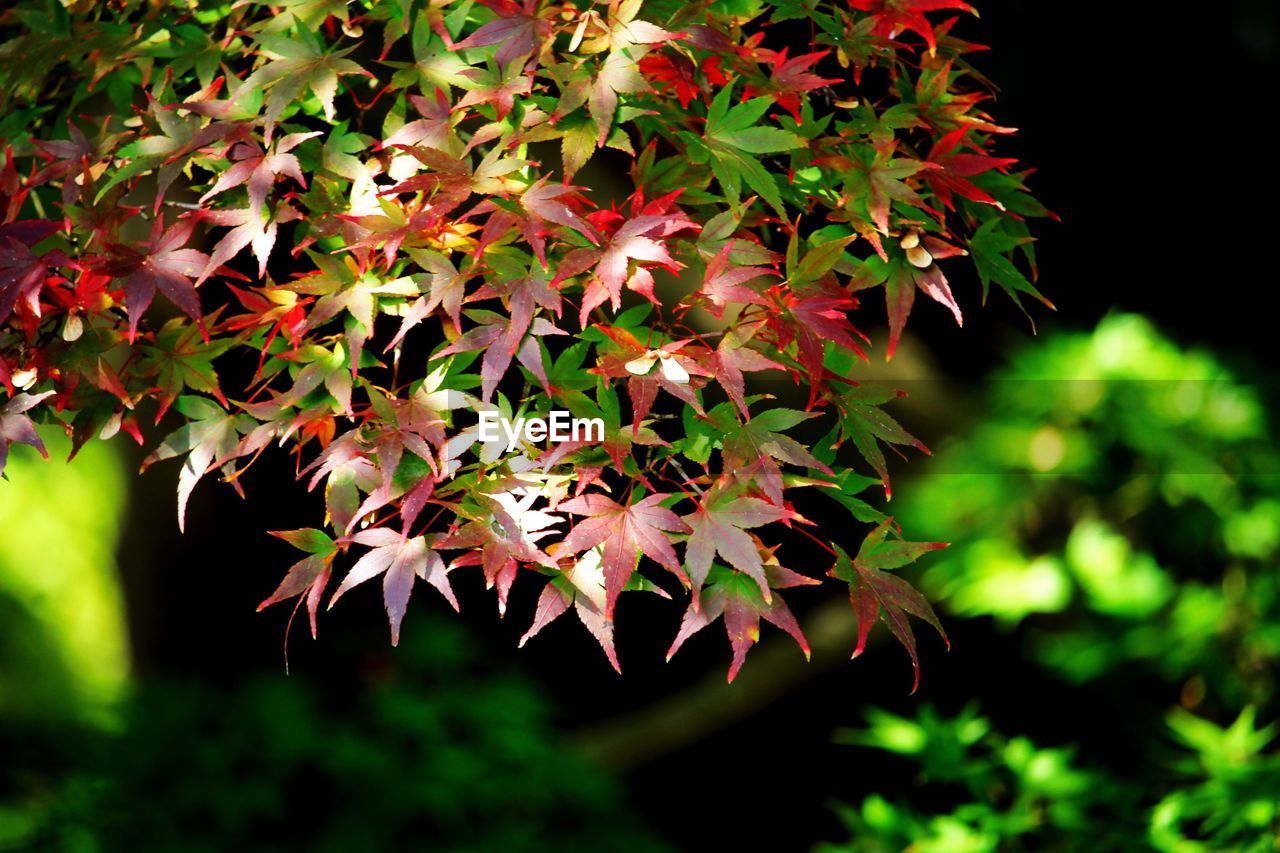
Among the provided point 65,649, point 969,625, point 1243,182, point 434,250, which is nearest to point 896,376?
point 969,625

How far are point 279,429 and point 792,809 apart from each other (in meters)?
2.90

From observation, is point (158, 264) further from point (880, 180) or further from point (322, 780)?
point (322, 780)

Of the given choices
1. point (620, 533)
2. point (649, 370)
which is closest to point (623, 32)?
point (649, 370)

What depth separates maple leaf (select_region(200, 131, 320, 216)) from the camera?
39.3 inches

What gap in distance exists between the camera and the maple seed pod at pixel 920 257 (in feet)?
3.41

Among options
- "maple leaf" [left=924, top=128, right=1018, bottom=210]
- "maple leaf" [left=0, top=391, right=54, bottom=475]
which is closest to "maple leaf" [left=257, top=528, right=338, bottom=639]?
"maple leaf" [left=0, top=391, right=54, bottom=475]

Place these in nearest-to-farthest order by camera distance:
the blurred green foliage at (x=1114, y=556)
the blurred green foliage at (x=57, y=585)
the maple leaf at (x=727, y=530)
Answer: the maple leaf at (x=727, y=530) < the blurred green foliage at (x=1114, y=556) < the blurred green foliage at (x=57, y=585)

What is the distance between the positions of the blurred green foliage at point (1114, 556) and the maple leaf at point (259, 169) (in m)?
1.47

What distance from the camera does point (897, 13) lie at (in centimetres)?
111

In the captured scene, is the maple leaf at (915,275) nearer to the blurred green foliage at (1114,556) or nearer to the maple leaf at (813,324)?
the maple leaf at (813,324)

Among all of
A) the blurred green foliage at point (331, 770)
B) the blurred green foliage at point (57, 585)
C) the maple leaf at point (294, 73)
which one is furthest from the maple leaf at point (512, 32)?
the blurred green foliage at point (57, 585)

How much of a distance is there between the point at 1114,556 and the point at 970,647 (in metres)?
0.69

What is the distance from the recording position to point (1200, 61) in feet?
11.2

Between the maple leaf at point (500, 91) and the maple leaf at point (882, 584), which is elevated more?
the maple leaf at point (500, 91)
